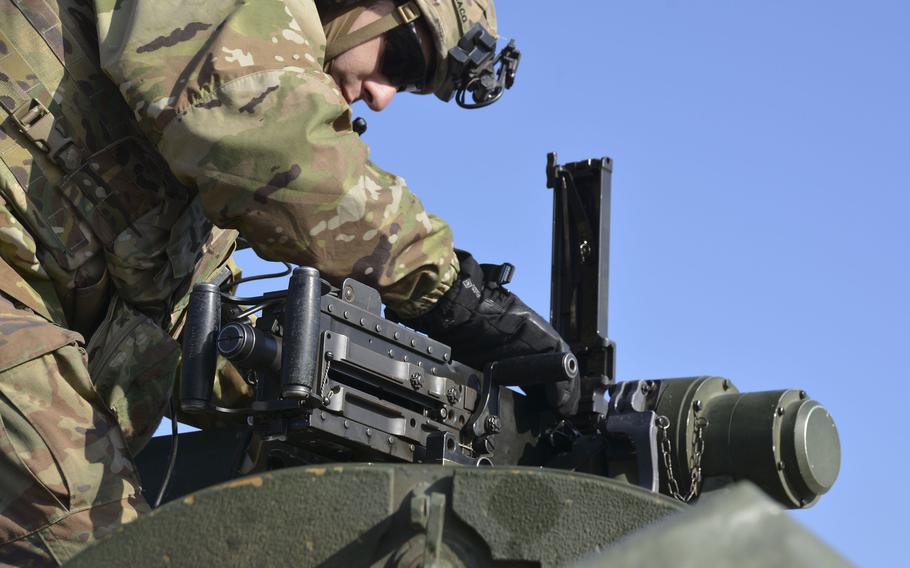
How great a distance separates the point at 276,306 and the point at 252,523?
162cm

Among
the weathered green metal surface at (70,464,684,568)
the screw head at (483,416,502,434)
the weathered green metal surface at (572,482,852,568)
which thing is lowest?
the weathered green metal surface at (572,482,852,568)

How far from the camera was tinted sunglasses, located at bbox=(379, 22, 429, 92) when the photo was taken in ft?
14.1

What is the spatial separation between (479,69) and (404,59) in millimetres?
292

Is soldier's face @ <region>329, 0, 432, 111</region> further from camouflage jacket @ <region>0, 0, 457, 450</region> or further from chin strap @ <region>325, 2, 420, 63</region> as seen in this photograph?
camouflage jacket @ <region>0, 0, 457, 450</region>

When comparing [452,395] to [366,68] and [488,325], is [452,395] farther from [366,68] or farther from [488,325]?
[366,68]

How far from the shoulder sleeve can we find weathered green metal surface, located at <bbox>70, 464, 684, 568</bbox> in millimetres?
1689

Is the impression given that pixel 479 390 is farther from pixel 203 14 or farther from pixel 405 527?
pixel 405 527

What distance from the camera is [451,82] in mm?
4562

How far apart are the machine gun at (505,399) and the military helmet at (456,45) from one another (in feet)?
1.17

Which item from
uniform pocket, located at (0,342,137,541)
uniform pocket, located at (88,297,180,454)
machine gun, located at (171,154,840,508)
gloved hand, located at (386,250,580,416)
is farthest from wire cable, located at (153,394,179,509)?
gloved hand, located at (386,250,580,416)

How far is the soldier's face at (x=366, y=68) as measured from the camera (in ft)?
13.8

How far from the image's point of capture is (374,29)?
420cm

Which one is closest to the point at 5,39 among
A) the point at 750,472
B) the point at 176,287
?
the point at 176,287

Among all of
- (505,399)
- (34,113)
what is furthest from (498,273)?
(34,113)
